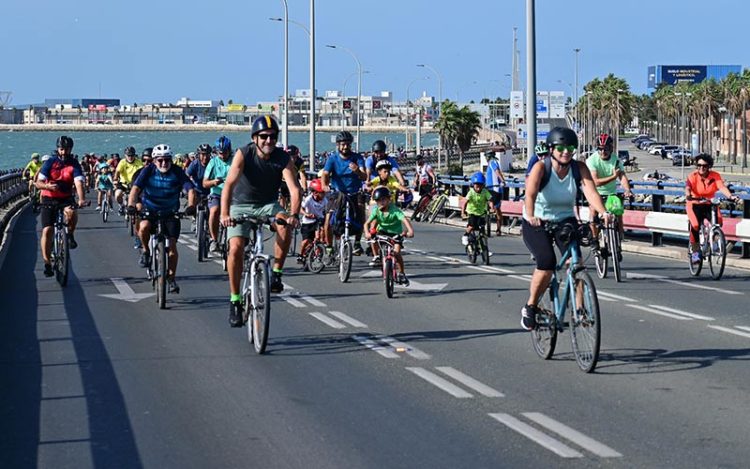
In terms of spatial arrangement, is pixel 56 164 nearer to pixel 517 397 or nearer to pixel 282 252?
pixel 282 252

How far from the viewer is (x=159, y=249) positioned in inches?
605

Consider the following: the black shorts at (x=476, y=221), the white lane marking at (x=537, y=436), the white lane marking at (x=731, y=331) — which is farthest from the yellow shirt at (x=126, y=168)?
the white lane marking at (x=537, y=436)

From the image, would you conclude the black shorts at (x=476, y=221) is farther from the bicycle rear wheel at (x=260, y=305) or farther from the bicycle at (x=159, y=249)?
the bicycle rear wheel at (x=260, y=305)

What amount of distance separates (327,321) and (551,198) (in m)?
3.81

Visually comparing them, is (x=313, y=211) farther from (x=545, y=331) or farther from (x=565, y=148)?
(x=565, y=148)

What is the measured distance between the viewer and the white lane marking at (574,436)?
7.70 meters

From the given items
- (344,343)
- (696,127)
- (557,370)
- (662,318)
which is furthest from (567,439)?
(696,127)

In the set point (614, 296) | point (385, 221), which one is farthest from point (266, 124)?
point (614, 296)

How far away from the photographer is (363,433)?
8359 millimetres

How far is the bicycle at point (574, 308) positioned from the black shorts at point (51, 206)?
337 inches

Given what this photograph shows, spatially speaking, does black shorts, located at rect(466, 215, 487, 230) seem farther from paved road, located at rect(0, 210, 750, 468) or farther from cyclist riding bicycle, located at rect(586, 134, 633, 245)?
paved road, located at rect(0, 210, 750, 468)

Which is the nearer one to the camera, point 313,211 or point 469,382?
point 469,382

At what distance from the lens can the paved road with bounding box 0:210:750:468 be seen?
25.8ft

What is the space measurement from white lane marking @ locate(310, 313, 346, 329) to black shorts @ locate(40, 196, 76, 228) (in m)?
4.84
